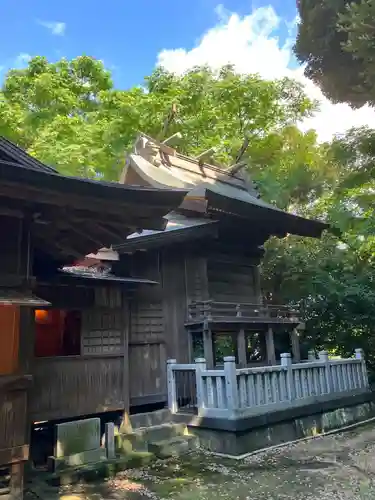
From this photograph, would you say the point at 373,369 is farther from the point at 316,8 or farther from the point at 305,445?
the point at 316,8

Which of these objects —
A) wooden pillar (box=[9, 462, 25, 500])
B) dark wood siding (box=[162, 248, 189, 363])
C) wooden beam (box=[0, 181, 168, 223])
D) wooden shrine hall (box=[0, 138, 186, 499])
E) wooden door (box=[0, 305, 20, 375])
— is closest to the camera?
wooden beam (box=[0, 181, 168, 223])

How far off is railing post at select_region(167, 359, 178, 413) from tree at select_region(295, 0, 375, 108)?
6288mm

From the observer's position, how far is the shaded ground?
201 inches

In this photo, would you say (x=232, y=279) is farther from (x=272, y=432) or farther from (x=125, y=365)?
(x=272, y=432)

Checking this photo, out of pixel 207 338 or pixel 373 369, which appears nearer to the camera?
pixel 207 338

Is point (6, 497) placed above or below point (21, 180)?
below

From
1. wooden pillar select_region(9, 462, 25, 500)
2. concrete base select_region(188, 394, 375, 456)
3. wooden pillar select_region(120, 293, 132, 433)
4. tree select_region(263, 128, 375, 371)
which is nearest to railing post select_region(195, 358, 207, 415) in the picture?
concrete base select_region(188, 394, 375, 456)

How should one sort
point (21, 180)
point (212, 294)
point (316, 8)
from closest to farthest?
1. point (21, 180)
2. point (316, 8)
3. point (212, 294)

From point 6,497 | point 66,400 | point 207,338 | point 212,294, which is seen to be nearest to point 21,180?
point 6,497

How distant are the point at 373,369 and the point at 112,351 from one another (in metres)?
8.72

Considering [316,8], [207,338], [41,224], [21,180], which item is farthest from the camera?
[207,338]

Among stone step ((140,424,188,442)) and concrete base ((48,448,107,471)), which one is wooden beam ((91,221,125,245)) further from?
stone step ((140,424,188,442))

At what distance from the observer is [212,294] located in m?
10.1

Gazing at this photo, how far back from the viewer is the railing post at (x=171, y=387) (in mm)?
8469
